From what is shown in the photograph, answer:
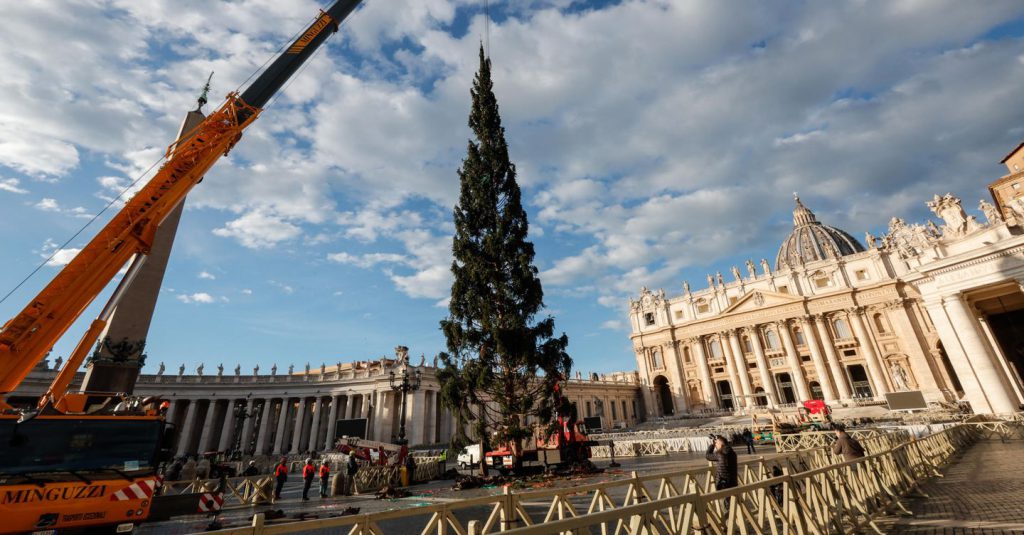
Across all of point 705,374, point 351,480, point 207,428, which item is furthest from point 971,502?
point 705,374

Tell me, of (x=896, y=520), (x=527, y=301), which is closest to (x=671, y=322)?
(x=527, y=301)

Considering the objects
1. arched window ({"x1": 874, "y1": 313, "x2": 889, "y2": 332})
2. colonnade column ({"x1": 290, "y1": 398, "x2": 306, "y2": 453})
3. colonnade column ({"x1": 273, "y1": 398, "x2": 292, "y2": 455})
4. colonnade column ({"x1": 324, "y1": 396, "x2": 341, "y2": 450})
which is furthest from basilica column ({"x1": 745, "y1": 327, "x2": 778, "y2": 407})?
colonnade column ({"x1": 273, "y1": 398, "x2": 292, "y2": 455})

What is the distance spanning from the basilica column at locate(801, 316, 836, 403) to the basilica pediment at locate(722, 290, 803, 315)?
3.18 metres

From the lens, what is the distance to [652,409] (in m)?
63.3

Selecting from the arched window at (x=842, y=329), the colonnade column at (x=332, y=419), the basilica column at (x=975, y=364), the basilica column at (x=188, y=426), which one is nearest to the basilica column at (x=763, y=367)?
the arched window at (x=842, y=329)

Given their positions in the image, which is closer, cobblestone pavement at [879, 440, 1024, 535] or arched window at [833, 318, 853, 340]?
cobblestone pavement at [879, 440, 1024, 535]

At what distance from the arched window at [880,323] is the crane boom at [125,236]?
64.4 meters

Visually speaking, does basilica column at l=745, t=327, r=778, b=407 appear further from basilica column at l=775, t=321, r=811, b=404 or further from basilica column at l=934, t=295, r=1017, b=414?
basilica column at l=934, t=295, r=1017, b=414

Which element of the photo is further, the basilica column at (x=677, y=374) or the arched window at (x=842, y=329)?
the basilica column at (x=677, y=374)

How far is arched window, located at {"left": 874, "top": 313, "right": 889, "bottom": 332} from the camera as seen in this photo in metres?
49.6

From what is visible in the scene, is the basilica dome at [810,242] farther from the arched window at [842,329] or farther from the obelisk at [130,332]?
the obelisk at [130,332]

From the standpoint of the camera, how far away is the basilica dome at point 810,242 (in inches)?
2894

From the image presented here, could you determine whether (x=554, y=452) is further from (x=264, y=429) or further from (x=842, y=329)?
(x=842, y=329)

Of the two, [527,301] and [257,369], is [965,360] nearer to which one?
[527,301]
